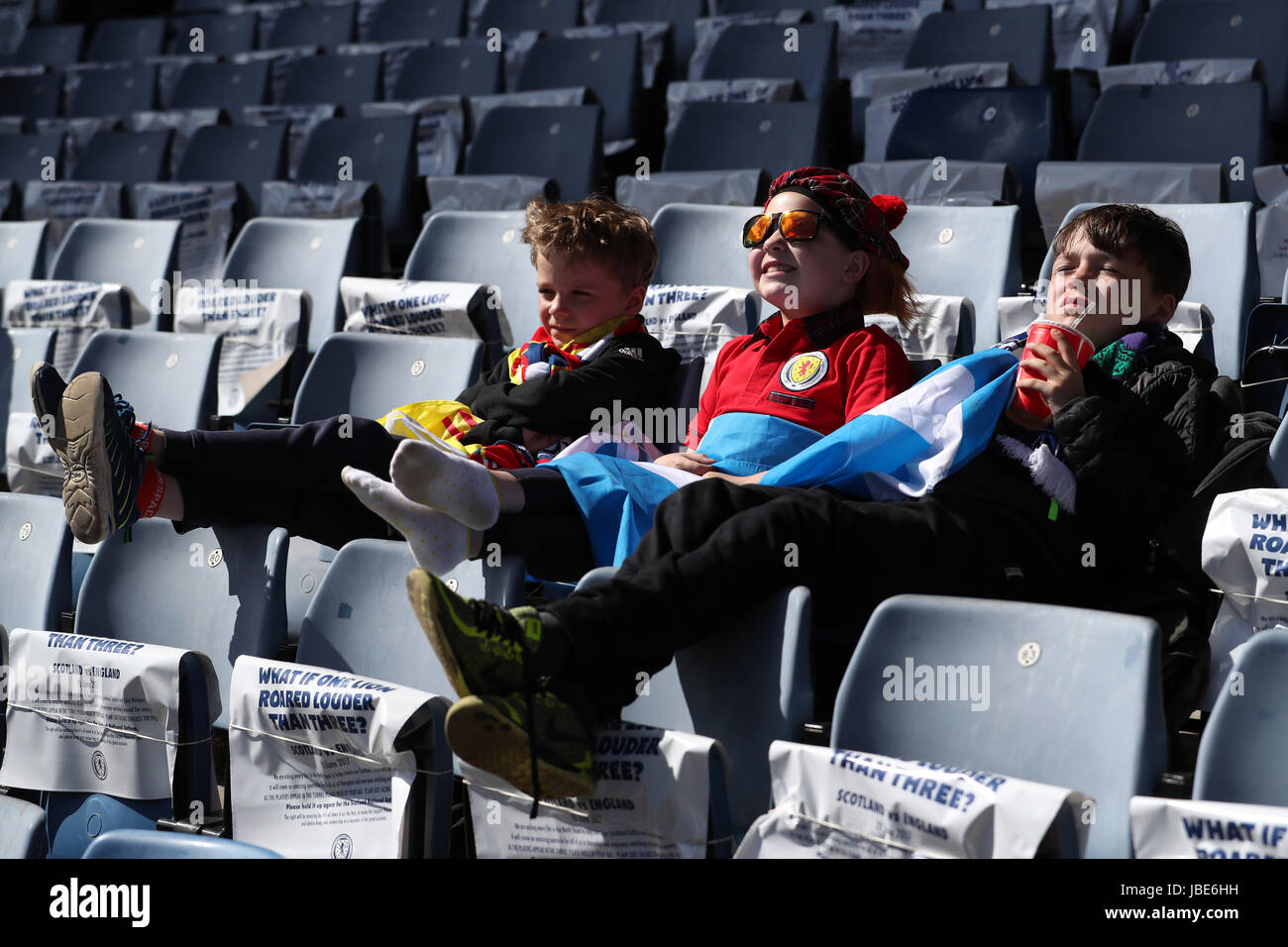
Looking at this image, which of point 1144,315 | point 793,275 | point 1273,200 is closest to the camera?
point 1144,315

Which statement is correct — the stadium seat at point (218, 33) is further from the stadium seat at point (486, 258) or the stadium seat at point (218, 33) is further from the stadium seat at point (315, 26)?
the stadium seat at point (486, 258)

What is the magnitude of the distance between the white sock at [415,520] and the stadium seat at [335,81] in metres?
3.82

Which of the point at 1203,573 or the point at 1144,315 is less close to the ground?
the point at 1144,315

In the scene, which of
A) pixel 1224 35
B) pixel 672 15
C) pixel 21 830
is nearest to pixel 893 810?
pixel 21 830

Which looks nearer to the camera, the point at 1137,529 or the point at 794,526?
the point at 794,526

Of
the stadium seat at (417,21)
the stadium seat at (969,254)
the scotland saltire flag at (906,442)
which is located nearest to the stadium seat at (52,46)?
the stadium seat at (417,21)

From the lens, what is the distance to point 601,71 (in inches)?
187

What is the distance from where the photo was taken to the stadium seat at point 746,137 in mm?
3760

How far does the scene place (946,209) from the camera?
2.81 m

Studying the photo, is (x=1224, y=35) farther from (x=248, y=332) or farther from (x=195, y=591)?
(x=195, y=591)

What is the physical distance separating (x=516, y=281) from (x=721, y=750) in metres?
1.90

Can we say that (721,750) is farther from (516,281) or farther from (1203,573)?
(516,281)

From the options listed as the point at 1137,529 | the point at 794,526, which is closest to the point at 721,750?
the point at 794,526

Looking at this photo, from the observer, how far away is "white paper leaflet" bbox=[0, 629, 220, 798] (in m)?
1.87
